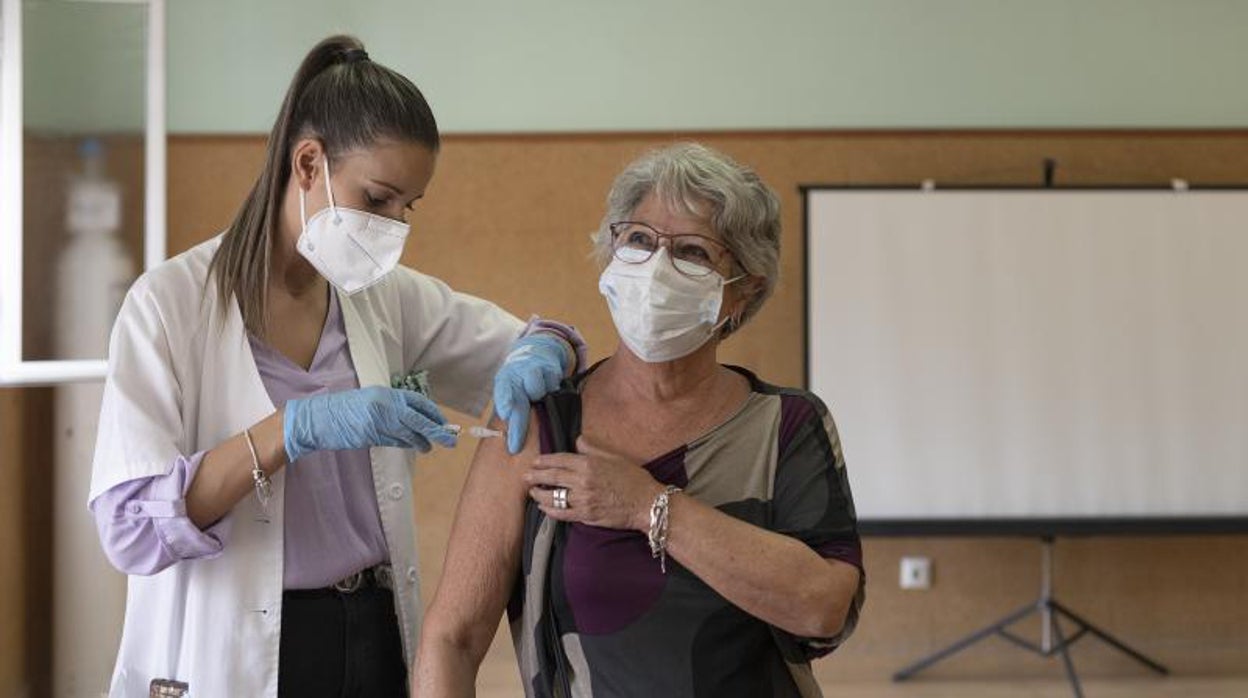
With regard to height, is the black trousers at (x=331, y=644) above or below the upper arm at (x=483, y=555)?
below

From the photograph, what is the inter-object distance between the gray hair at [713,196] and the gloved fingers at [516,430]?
254 mm

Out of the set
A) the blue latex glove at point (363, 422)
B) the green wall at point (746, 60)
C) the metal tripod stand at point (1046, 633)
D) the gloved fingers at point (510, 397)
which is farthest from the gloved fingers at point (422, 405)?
the metal tripod stand at point (1046, 633)

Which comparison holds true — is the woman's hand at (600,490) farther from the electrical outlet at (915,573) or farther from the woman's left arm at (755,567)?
the electrical outlet at (915,573)

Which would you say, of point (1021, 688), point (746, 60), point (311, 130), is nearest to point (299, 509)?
point (311, 130)

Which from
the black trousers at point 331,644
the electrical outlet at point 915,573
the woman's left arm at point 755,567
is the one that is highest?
the woman's left arm at point 755,567

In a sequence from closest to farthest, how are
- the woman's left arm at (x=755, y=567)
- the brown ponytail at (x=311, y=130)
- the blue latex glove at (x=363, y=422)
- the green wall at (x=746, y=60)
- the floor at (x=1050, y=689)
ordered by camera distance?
the woman's left arm at (x=755, y=567) < the blue latex glove at (x=363, y=422) < the brown ponytail at (x=311, y=130) < the floor at (x=1050, y=689) < the green wall at (x=746, y=60)

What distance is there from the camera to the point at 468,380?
6.84 ft

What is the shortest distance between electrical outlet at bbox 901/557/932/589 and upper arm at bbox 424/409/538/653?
3545 mm

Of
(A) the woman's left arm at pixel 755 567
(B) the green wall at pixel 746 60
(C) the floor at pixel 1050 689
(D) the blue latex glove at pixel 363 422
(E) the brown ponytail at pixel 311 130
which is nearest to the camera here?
(A) the woman's left arm at pixel 755 567

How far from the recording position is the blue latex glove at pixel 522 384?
161 cm

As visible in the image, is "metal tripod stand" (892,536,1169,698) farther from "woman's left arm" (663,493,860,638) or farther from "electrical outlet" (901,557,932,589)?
"woman's left arm" (663,493,860,638)

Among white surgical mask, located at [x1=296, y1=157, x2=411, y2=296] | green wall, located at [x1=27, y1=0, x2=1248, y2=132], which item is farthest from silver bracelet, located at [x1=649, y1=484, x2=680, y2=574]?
green wall, located at [x1=27, y1=0, x2=1248, y2=132]

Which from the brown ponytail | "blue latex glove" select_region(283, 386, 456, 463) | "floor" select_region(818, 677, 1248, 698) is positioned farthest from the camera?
"floor" select_region(818, 677, 1248, 698)

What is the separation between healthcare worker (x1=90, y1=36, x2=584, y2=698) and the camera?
5.26ft
